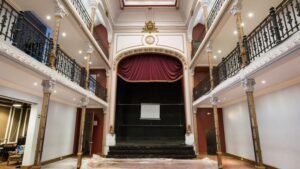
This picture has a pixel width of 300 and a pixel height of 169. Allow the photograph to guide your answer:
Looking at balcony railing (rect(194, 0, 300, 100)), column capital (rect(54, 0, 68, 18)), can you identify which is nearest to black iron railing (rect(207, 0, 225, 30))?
balcony railing (rect(194, 0, 300, 100))

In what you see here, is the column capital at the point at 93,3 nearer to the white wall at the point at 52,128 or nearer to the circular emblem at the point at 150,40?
the circular emblem at the point at 150,40

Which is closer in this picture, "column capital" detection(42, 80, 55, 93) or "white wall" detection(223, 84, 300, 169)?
"column capital" detection(42, 80, 55, 93)

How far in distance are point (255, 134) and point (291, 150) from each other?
7.08 feet

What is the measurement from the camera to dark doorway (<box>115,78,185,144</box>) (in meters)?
12.3

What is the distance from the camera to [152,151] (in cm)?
957

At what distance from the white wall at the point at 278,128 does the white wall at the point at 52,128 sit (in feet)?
29.2

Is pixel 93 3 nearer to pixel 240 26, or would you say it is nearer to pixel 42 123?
pixel 42 123

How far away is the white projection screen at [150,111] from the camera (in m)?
12.3

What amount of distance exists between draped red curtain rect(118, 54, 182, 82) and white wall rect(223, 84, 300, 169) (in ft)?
15.4

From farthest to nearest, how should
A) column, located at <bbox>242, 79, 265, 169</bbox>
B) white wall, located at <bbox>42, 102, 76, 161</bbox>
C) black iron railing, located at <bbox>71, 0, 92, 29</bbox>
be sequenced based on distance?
white wall, located at <bbox>42, 102, 76, 161</bbox> < black iron railing, located at <bbox>71, 0, 92, 29</bbox> < column, located at <bbox>242, 79, 265, 169</bbox>

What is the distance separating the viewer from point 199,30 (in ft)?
39.4

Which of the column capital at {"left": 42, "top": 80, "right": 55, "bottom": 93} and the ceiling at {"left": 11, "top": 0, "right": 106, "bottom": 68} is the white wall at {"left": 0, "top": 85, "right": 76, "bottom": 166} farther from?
the ceiling at {"left": 11, "top": 0, "right": 106, "bottom": 68}

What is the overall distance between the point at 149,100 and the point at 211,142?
4805 millimetres

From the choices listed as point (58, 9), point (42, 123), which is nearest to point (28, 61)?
point (42, 123)
